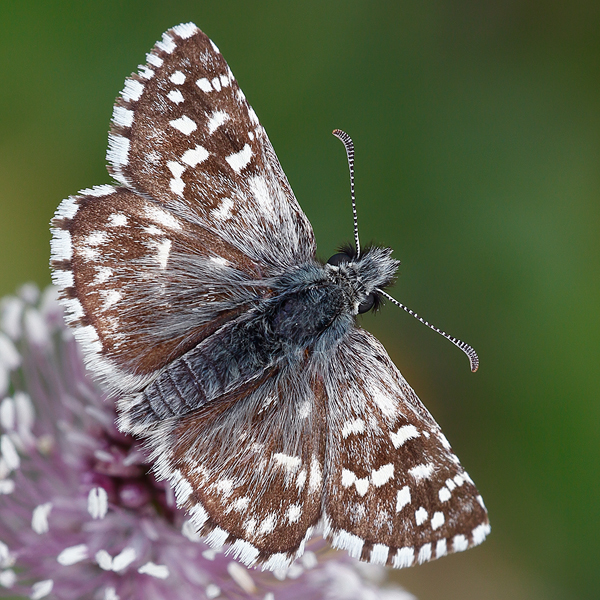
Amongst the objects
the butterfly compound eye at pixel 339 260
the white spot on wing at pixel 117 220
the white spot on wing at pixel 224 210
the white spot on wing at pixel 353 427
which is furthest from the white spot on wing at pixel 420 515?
the white spot on wing at pixel 117 220

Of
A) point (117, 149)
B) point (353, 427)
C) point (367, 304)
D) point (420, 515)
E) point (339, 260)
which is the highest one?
point (117, 149)

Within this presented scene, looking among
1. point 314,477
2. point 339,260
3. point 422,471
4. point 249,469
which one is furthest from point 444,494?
point 339,260

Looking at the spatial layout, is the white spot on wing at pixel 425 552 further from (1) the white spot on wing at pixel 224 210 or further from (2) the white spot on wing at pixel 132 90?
(2) the white spot on wing at pixel 132 90

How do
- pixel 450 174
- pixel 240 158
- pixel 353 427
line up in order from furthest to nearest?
pixel 450 174, pixel 240 158, pixel 353 427

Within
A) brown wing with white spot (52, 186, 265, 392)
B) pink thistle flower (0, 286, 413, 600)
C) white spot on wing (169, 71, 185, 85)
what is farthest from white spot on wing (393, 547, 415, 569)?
white spot on wing (169, 71, 185, 85)

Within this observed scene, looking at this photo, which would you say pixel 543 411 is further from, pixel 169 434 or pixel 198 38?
pixel 198 38

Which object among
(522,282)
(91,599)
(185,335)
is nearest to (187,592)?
(91,599)

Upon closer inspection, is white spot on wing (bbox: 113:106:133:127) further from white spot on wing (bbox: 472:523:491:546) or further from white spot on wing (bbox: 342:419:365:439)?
white spot on wing (bbox: 472:523:491:546)

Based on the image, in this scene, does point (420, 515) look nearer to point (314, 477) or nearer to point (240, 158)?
point (314, 477)

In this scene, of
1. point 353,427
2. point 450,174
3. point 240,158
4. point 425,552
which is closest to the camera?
point 425,552
